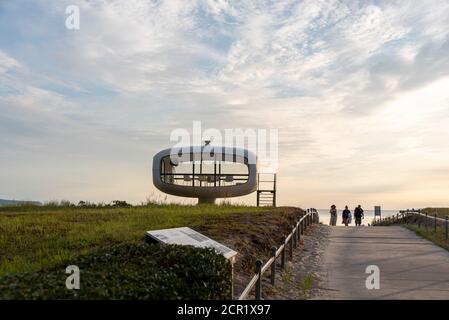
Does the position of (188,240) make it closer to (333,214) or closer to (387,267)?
(387,267)

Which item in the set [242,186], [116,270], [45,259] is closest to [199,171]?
[242,186]

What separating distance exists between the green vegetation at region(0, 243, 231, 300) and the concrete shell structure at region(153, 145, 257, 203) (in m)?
24.1

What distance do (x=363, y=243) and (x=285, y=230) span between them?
3381mm

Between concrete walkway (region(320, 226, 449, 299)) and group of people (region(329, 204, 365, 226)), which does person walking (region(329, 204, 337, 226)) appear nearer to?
group of people (region(329, 204, 365, 226))

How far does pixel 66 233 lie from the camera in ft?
52.2

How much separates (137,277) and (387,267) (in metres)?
8.95

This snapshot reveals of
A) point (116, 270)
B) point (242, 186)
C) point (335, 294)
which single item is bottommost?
point (335, 294)

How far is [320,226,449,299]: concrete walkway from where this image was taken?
11922 mm

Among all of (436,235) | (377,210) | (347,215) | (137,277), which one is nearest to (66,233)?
(137,277)

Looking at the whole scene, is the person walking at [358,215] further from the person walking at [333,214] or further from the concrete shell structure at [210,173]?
the concrete shell structure at [210,173]

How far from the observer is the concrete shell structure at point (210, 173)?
3462cm
